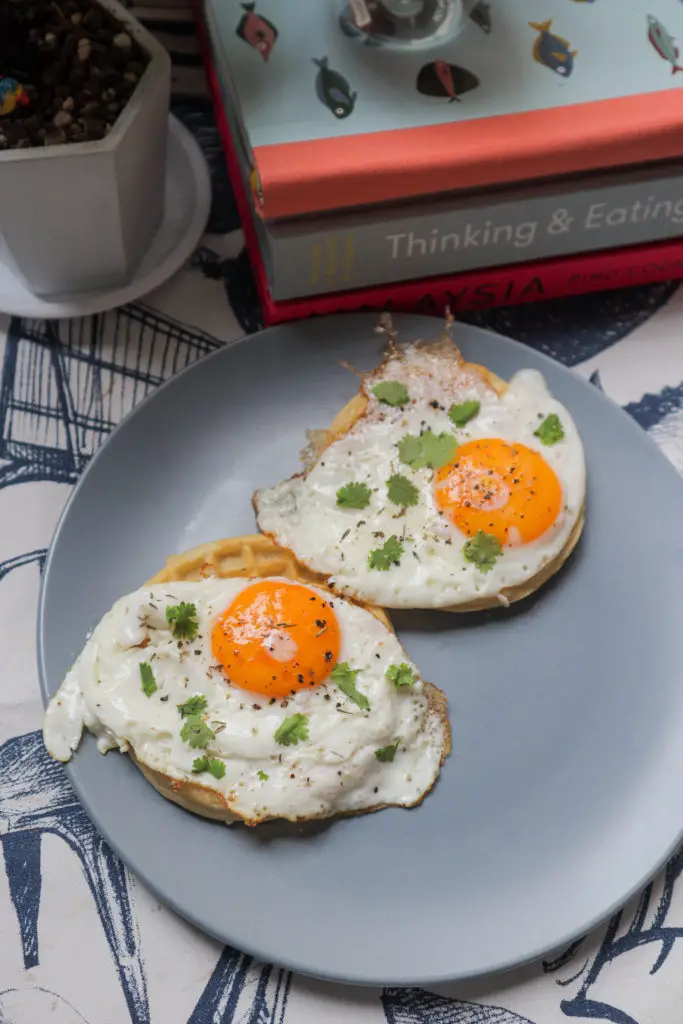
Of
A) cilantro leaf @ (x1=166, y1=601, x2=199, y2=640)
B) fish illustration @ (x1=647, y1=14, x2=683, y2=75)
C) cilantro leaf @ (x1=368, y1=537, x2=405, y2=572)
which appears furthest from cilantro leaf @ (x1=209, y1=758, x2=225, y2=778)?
fish illustration @ (x1=647, y1=14, x2=683, y2=75)

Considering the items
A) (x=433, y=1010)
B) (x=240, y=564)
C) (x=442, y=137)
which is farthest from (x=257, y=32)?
(x=433, y=1010)

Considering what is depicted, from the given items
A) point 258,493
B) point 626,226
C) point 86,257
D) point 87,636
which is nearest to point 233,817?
point 87,636

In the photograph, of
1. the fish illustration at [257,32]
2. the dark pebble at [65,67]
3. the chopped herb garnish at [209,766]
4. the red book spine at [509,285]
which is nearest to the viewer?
the chopped herb garnish at [209,766]

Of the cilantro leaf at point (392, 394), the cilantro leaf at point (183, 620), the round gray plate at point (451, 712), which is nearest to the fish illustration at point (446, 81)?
the round gray plate at point (451, 712)

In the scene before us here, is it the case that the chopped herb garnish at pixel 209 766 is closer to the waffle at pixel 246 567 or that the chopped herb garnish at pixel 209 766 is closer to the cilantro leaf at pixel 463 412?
the waffle at pixel 246 567

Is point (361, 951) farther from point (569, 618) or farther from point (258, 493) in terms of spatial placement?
point (258, 493)

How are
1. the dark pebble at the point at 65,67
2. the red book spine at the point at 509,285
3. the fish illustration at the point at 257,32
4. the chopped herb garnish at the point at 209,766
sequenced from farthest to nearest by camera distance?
1. the red book spine at the point at 509,285
2. the fish illustration at the point at 257,32
3. the dark pebble at the point at 65,67
4. the chopped herb garnish at the point at 209,766
